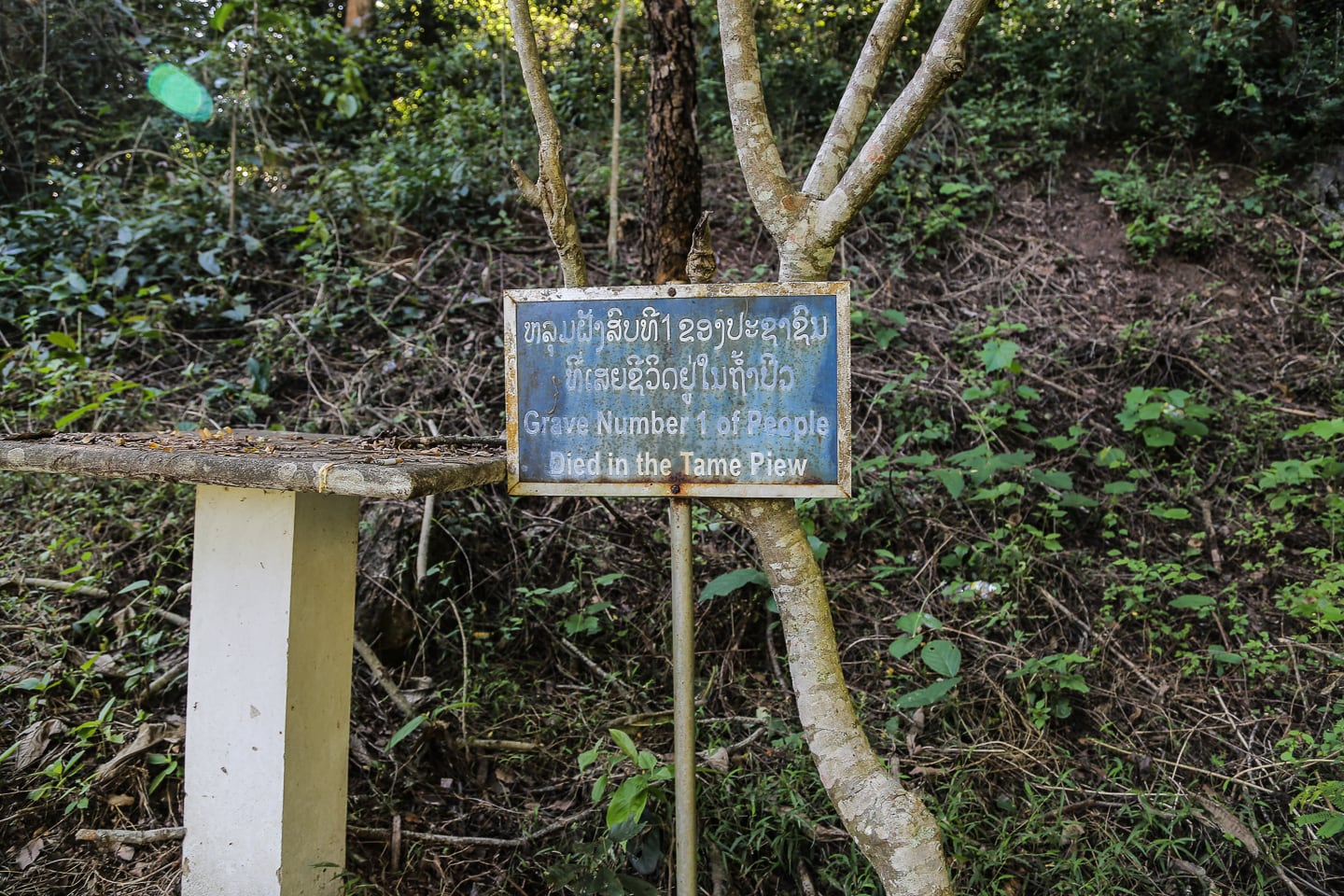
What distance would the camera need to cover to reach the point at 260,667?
2.10 m

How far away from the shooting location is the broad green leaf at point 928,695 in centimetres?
279

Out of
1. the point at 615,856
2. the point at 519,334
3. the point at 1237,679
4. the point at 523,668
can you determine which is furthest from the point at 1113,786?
the point at 519,334

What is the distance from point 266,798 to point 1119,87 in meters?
6.76

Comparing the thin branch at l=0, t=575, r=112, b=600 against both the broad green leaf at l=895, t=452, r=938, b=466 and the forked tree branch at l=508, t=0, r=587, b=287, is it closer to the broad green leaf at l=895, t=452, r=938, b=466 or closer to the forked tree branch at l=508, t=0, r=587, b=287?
the forked tree branch at l=508, t=0, r=587, b=287

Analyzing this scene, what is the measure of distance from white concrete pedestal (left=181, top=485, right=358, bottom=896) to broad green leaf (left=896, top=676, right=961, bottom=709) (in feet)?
5.79

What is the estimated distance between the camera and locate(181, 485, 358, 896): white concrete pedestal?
2.08 metres

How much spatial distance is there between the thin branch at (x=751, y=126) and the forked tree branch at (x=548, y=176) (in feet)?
1.52

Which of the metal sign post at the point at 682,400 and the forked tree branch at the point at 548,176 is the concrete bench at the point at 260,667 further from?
the forked tree branch at the point at 548,176

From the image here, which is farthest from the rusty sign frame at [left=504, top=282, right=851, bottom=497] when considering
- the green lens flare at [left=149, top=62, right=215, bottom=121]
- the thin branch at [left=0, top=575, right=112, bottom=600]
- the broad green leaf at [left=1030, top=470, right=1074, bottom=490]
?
the green lens flare at [left=149, top=62, right=215, bottom=121]

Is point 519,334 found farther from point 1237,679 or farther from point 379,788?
point 1237,679

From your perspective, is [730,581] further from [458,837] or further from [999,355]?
[999,355]

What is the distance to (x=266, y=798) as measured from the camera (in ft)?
6.88

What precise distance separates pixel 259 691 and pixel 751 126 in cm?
183

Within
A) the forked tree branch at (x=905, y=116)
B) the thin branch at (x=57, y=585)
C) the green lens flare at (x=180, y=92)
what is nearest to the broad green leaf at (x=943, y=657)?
the forked tree branch at (x=905, y=116)
